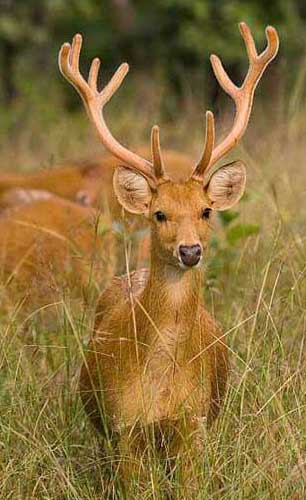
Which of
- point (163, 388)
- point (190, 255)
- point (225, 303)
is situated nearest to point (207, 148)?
point (190, 255)

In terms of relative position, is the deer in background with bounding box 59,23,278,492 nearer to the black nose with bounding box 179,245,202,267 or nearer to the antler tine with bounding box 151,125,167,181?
the antler tine with bounding box 151,125,167,181

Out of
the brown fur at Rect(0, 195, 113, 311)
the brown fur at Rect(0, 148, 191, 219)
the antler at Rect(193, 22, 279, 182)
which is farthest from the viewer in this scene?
the brown fur at Rect(0, 148, 191, 219)

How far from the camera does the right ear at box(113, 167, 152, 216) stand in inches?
227

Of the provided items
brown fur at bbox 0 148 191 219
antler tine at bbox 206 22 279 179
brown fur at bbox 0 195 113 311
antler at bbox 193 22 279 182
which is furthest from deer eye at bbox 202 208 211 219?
brown fur at bbox 0 148 191 219

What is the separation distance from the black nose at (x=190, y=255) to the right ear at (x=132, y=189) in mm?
397

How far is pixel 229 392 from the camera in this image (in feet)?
19.7

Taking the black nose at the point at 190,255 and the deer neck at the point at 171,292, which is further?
the deer neck at the point at 171,292

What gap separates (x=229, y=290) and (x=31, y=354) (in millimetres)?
1223

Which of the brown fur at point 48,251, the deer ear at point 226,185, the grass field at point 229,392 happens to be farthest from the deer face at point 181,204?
the brown fur at point 48,251

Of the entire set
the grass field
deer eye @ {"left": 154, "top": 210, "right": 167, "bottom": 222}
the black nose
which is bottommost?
the grass field

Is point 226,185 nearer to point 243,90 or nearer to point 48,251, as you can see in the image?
point 243,90

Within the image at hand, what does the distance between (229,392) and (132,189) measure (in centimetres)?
88

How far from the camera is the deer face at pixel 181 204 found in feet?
18.0

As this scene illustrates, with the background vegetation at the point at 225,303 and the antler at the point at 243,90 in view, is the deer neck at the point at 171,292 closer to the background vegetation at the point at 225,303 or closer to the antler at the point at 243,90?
the background vegetation at the point at 225,303
